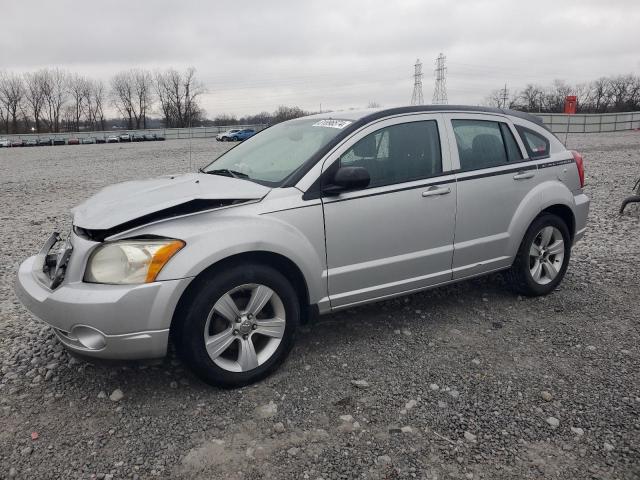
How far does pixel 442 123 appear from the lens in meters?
4.12

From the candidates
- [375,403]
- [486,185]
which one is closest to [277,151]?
[486,185]

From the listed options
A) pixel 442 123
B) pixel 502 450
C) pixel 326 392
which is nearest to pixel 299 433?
pixel 326 392

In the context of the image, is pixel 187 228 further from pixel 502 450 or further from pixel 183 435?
pixel 502 450

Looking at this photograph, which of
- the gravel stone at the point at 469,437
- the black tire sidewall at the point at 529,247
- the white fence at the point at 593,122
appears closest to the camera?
the gravel stone at the point at 469,437

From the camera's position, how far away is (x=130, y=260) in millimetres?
2910

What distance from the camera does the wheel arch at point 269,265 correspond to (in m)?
3.03

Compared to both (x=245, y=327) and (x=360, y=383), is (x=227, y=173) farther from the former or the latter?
(x=360, y=383)

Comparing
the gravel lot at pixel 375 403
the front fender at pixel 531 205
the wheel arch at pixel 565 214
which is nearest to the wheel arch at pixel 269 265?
the gravel lot at pixel 375 403

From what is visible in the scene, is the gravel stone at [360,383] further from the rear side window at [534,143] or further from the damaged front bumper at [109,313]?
the rear side window at [534,143]

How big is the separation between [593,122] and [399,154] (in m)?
45.7

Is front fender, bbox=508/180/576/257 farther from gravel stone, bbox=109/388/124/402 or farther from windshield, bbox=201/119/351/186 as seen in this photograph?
gravel stone, bbox=109/388/124/402

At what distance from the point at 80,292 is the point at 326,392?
160 cm

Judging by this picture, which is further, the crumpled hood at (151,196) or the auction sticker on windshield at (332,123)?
the auction sticker on windshield at (332,123)

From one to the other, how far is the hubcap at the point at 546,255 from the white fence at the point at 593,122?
3988cm
